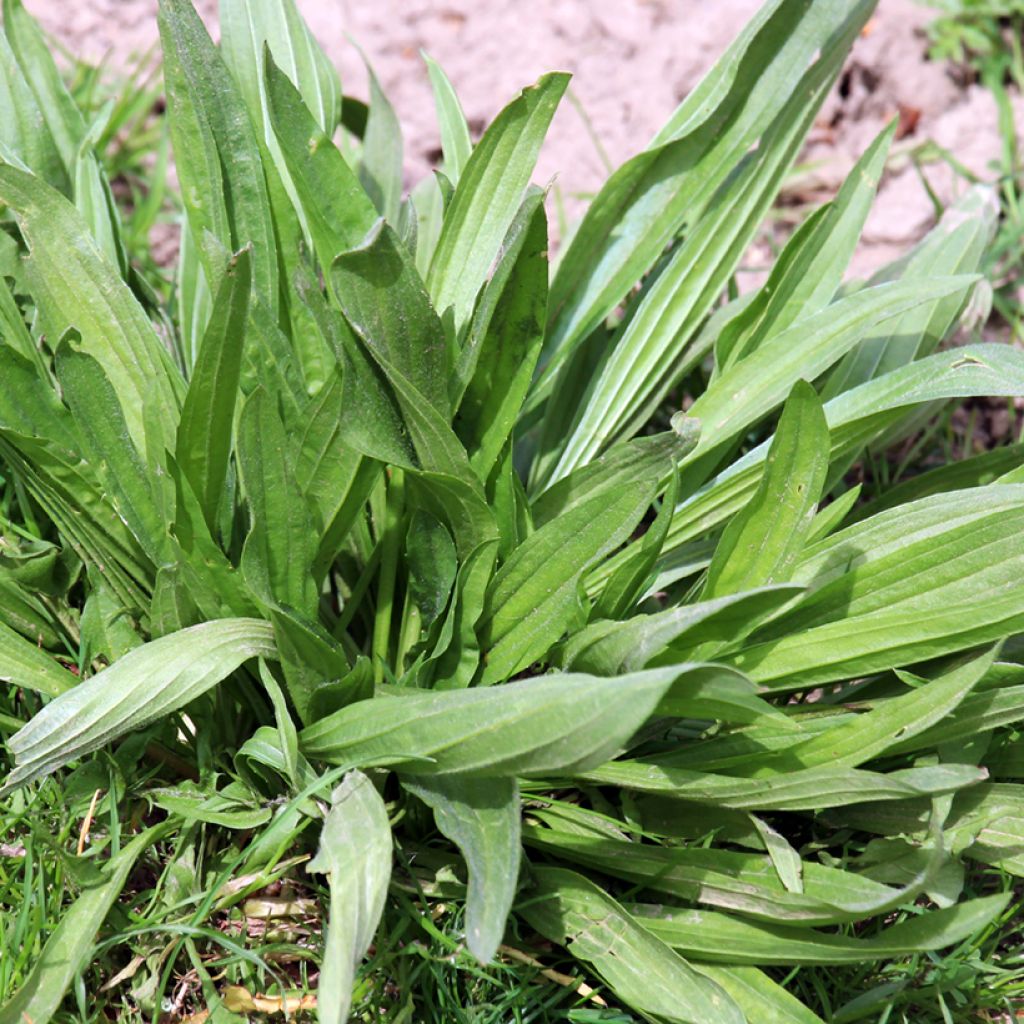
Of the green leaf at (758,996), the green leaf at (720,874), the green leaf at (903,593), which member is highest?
the green leaf at (903,593)

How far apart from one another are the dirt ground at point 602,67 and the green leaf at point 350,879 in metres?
1.78

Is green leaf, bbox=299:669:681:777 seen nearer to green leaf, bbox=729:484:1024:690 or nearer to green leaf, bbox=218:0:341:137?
green leaf, bbox=729:484:1024:690

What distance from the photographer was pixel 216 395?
1442 millimetres

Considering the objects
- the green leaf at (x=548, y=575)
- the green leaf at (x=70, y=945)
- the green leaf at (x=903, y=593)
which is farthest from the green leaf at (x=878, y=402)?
the green leaf at (x=70, y=945)

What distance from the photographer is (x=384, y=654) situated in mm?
1637

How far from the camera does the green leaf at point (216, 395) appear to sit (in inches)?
53.2

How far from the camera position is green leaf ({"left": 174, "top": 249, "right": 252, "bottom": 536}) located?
1.35 m

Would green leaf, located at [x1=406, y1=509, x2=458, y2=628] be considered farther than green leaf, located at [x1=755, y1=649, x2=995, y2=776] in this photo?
Yes

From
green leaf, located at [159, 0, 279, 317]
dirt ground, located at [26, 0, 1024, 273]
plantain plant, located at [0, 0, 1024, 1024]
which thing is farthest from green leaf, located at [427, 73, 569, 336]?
dirt ground, located at [26, 0, 1024, 273]

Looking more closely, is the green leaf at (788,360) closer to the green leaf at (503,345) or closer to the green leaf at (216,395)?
the green leaf at (503,345)

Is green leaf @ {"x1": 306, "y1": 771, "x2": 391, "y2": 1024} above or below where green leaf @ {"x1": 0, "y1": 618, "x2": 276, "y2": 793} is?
below

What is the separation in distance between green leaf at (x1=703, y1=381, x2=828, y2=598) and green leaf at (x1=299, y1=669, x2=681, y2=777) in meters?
0.39

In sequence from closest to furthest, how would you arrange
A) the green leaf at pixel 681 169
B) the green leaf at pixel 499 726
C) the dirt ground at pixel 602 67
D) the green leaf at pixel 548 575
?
the green leaf at pixel 499 726 < the green leaf at pixel 548 575 < the green leaf at pixel 681 169 < the dirt ground at pixel 602 67

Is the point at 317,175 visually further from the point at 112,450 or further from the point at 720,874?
the point at 720,874
